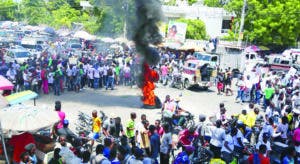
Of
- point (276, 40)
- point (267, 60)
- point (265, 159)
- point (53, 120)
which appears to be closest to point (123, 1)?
point (53, 120)

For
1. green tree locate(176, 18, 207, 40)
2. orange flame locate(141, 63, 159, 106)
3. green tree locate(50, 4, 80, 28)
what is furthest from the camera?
green tree locate(50, 4, 80, 28)

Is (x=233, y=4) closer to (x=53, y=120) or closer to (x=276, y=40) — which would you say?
(x=276, y=40)

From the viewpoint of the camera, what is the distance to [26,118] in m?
9.39

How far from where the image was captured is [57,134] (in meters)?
10.7

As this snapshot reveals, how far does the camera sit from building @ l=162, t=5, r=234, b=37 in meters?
38.9

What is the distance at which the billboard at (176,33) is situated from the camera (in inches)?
1352

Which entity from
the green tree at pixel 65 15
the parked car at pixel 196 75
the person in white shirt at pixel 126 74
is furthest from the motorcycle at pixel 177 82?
the green tree at pixel 65 15

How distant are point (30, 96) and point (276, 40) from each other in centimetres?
2982

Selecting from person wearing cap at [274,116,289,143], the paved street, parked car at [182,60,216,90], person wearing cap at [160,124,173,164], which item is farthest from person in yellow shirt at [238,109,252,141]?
parked car at [182,60,216,90]

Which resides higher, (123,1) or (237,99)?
(123,1)

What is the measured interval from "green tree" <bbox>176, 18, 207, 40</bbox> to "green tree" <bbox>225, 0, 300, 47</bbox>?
2.78 m

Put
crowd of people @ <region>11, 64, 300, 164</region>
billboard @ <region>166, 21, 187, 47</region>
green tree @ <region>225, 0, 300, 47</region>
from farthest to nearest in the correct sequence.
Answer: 1. green tree @ <region>225, 0, 300, 47</region>
2. billboard @ <region>166, 21, 187, 47</region>
3. crowd of people @ <region>11, 64, 300, 164</region>

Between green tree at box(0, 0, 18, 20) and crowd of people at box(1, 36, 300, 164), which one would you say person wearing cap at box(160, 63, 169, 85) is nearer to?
crowd of people at box(1, 36, 300, 164)

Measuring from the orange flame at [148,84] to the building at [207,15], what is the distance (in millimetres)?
20686
